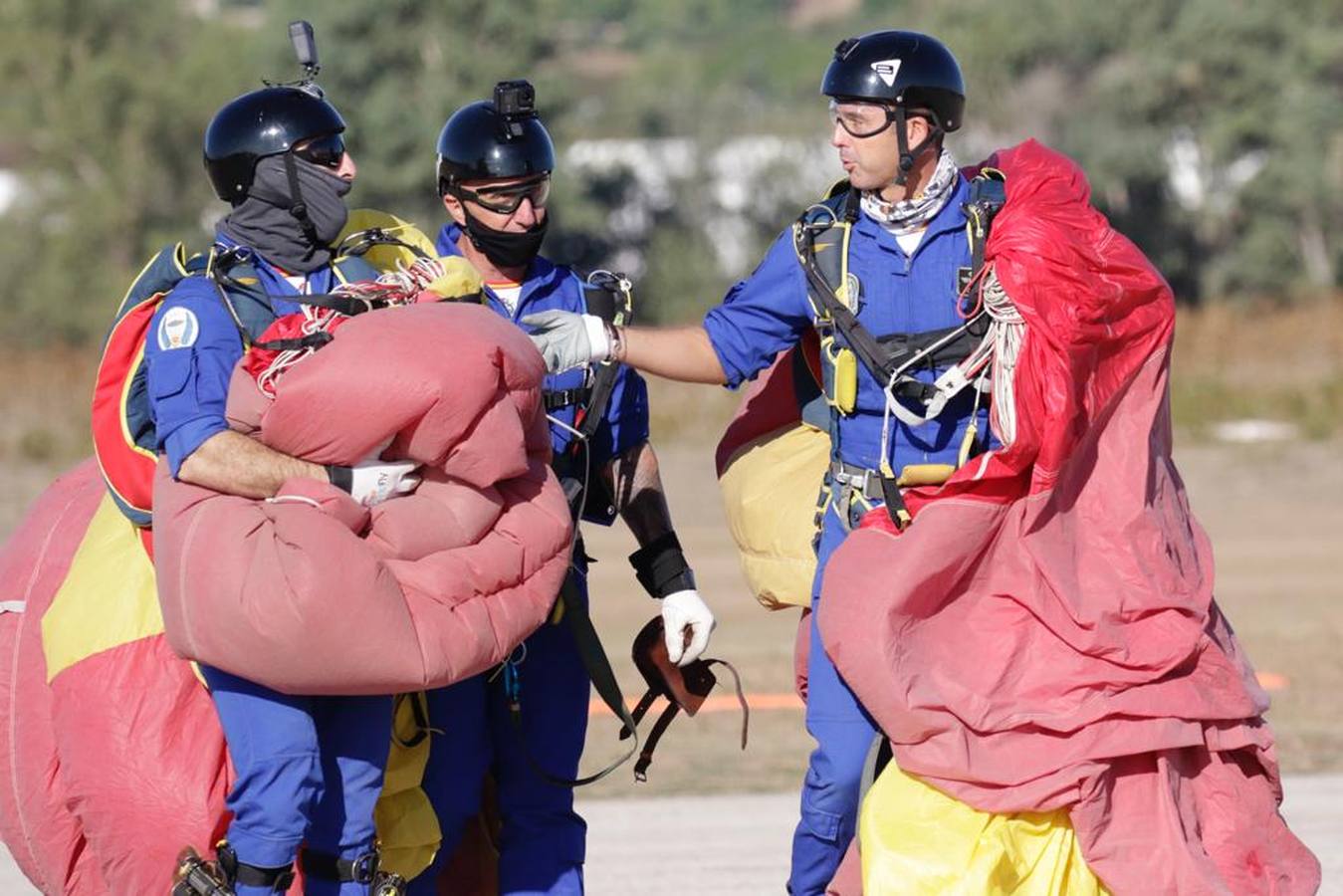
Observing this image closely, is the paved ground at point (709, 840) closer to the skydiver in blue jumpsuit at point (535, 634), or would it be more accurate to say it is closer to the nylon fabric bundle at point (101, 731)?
the skydiver in blue jumpsuit at point (535, 634)

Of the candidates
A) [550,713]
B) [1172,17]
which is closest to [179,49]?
[1172,17]

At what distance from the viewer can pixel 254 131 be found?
443 centimetres

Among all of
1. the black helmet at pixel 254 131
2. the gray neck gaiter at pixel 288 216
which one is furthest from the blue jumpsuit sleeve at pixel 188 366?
the black helmet at pixel 254 131

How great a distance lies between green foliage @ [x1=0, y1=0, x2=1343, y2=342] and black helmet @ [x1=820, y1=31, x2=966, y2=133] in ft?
84.2

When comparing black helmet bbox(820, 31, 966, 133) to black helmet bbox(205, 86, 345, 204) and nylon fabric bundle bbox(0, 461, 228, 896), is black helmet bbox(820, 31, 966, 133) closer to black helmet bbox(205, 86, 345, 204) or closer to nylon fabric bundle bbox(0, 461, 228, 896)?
black helmet bbox(205, 86, 345, 204)

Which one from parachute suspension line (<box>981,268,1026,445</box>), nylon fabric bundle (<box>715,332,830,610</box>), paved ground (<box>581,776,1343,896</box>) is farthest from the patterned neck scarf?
paved ground (<box>581,776,1343,896</box>)

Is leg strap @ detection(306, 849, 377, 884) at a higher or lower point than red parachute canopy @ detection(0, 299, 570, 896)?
lower

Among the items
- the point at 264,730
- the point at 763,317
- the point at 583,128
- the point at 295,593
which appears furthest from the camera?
the point at 583,128

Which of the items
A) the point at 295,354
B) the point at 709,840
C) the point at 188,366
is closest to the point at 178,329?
the point at 188,366

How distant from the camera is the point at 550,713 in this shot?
15.6ft

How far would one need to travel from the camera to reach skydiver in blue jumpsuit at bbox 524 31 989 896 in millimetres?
4379

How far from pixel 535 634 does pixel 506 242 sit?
2.91 ft

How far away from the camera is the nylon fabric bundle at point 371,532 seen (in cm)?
395

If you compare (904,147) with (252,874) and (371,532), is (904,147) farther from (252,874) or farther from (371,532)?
(252,874)
